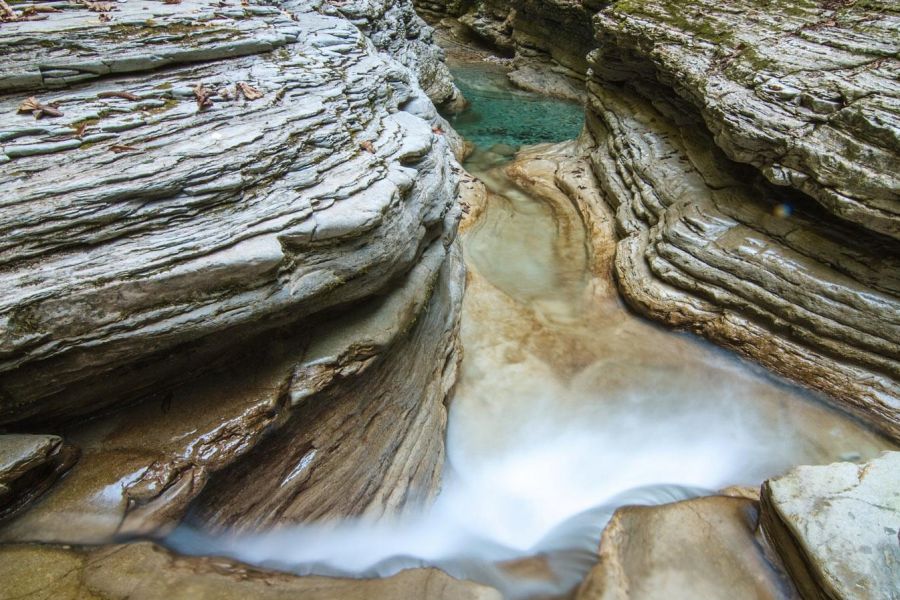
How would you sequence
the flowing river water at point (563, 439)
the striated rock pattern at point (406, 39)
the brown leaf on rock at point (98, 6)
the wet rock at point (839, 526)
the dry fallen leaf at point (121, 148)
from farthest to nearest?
the striated rock pattern at point (406, 39)
the brown leaf on rock at point (98, 6)
the flowing river water at point (563, 439)
the wet rock at point (839, 526)
the dry fallen leaf at point (121, 148)

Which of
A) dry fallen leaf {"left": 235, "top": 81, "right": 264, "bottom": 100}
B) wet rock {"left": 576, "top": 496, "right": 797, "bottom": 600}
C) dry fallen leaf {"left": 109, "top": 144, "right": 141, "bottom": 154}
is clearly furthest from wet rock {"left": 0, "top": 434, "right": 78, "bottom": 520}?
wet rock {"left": 576, "top": 496, "right": 797, "bottom": 600}

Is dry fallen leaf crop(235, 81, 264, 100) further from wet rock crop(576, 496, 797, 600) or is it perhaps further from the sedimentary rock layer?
wet rock crop(576, 496, 797, 600)

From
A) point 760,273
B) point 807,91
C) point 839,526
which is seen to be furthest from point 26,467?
point 807,91

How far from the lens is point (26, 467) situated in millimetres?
2740

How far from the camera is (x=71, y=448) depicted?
3.08 m

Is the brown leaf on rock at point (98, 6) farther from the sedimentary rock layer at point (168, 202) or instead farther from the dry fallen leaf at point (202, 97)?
the dry fallen leaf at point (202, 97)

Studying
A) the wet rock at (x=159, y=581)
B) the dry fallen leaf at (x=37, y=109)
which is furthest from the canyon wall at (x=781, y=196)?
the dry fallen leaf at (x=37, y=109)

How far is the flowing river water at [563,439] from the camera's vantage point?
4199 millimetres

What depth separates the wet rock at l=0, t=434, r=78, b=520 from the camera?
269cm

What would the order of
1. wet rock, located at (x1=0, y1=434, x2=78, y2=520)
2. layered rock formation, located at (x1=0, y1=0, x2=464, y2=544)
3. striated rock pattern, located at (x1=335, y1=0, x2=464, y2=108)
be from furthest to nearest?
1. striated rock pattern, located at (x1=335, y1=0, x2=464, y2=108)
2. layered rock formation, located at (x1=0, y1=0, x2=464, y2=544)
3. wet rock, located at (x1=0, y1=434, x2=78, y2=520)

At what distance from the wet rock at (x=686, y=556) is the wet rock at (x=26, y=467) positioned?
414 cm

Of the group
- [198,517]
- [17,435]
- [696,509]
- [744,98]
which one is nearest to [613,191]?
[744,98]

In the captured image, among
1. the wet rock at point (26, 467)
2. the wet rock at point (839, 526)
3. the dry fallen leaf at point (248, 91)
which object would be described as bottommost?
the wet rock at point (839, 526)

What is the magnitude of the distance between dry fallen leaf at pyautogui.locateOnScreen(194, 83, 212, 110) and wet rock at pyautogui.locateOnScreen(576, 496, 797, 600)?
542cm
